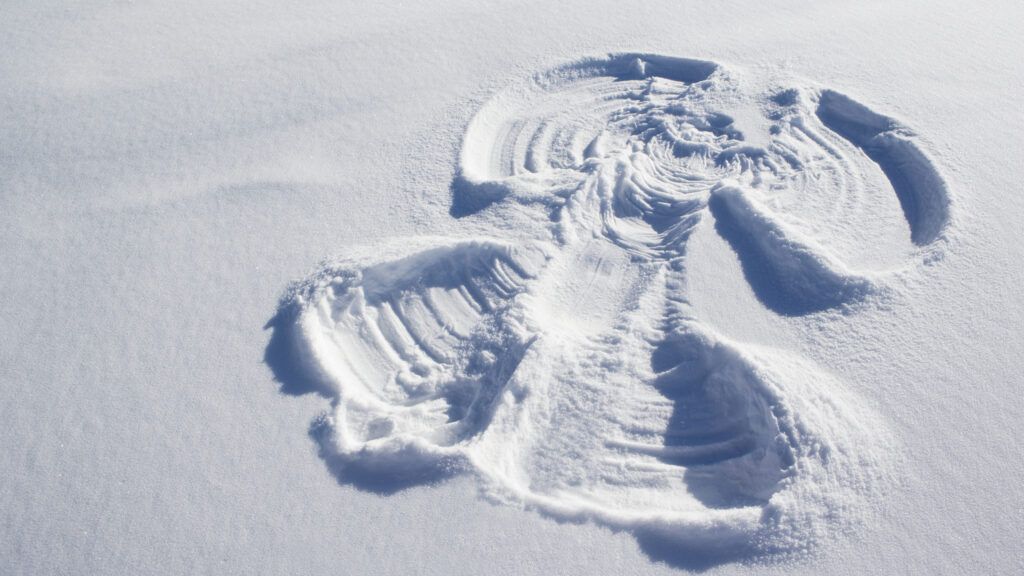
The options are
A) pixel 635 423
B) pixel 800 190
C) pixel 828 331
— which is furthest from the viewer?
pixel 800 190

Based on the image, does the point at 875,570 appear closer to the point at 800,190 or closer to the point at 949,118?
the point at 800,190

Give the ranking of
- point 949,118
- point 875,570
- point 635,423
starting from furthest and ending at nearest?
point 949,118
point 635,423
point 875,570

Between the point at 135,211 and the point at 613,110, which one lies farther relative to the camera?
the point at 613,110

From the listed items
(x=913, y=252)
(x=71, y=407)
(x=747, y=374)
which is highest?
(x=913, y=252)

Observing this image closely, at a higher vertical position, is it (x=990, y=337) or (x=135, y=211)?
(x=990, y=337)

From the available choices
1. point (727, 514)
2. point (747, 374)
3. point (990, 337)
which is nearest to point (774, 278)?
point (747, 374)
